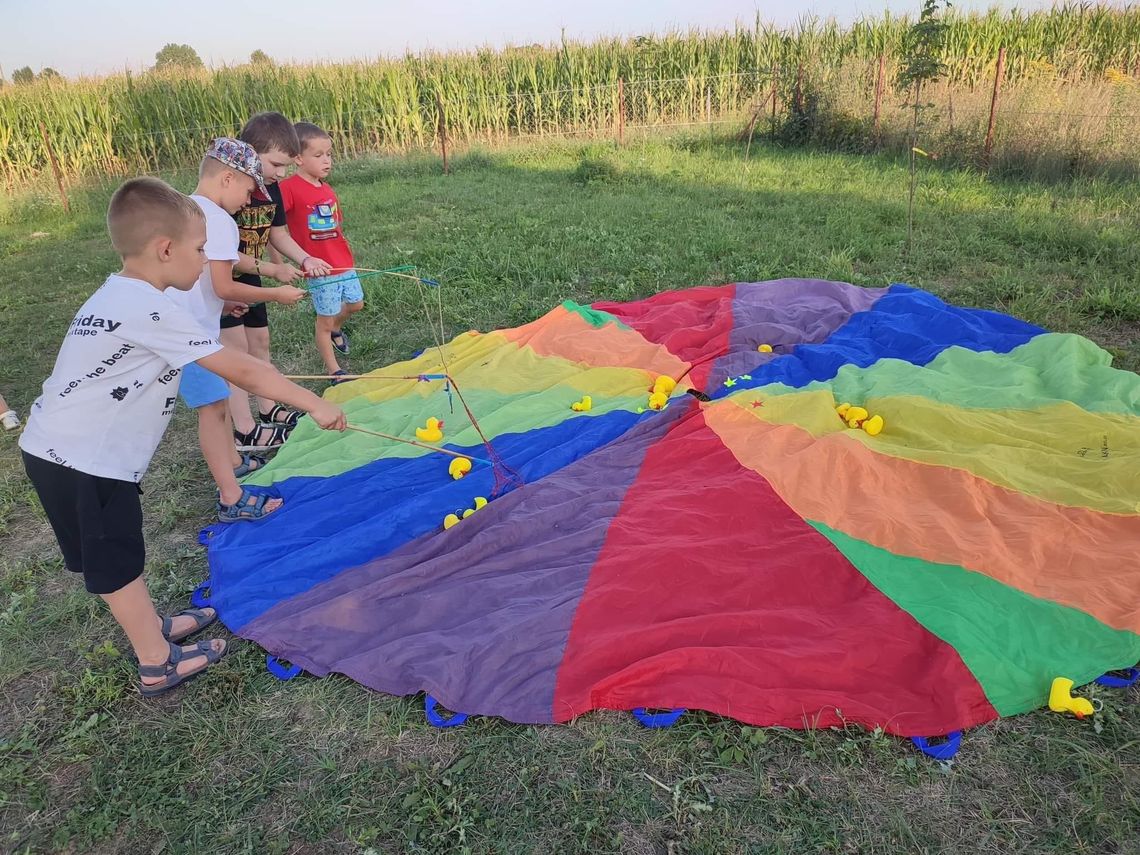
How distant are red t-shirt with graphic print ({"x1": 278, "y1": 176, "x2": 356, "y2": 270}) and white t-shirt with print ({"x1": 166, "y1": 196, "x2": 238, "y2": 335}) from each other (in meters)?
1.18

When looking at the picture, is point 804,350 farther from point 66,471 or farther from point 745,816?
point 66,471

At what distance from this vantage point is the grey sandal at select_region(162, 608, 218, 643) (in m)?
3.04

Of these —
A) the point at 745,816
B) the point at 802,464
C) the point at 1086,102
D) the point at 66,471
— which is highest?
the point at 1086,102

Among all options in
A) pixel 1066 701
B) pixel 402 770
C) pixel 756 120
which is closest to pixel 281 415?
pixel 402 770

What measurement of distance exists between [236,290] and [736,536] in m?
2.74

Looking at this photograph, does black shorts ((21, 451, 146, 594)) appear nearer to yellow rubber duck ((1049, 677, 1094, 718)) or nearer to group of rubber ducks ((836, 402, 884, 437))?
yellow rubber duck ((1049, 677, 1094, 718))

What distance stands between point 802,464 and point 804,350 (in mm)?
1410

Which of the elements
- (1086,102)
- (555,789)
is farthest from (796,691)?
(1086,102)

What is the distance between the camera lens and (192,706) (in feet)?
8.93

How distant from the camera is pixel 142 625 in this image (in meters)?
2.71

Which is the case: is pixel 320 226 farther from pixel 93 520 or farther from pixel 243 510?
pixel 93 520

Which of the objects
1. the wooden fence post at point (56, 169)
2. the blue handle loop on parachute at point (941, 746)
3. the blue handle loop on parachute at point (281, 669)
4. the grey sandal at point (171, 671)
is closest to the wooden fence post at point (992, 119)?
the blue handle loop on parachute at point (941, 746)

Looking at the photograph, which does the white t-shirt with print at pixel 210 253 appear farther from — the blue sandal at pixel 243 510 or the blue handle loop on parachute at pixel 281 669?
the blue handle loop on parachute at pixel 281 669

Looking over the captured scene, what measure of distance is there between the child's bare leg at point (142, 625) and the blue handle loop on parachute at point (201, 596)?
415 millimetres
